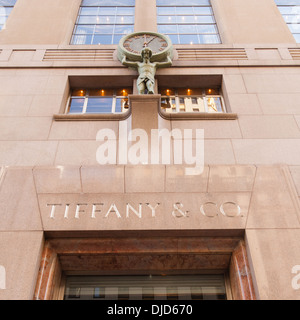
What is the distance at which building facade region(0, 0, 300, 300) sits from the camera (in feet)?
19.1

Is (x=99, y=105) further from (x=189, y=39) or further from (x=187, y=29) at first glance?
(x=187, y=29)

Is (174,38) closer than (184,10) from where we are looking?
Yes

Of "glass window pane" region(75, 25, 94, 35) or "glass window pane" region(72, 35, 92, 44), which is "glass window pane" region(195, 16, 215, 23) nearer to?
"glass window pane" region(75, 25, 94, 35)

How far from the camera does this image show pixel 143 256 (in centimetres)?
623

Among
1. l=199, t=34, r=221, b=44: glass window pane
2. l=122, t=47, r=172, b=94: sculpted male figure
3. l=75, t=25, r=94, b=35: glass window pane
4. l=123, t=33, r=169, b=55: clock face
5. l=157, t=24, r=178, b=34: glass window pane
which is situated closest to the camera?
l=122, t=47, r=172, b=94: sculpted male figure

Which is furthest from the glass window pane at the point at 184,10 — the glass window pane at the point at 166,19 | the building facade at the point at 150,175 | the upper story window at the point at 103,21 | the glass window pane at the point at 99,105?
the glass window pane at the point at 99,105

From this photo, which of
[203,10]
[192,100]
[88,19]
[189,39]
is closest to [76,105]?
[192,100]

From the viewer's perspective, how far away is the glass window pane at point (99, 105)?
9434mm

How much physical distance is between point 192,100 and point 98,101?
3197 mm

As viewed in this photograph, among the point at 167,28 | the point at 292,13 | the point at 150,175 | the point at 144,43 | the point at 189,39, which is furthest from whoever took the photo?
the point at 292,13

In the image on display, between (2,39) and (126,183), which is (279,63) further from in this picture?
(2,39)

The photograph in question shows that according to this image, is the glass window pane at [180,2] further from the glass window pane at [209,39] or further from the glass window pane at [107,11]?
the glass window pane at [209,39]

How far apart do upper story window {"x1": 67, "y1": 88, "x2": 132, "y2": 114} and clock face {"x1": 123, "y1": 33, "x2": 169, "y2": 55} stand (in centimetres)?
145

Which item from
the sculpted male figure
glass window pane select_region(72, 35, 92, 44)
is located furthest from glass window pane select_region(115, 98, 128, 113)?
glass window pane select_region(72, 35, 92, 44)
